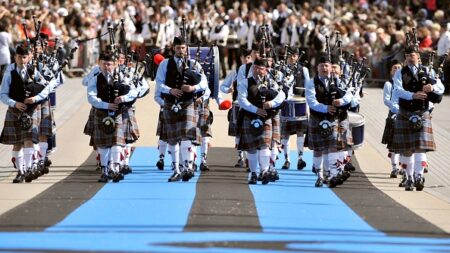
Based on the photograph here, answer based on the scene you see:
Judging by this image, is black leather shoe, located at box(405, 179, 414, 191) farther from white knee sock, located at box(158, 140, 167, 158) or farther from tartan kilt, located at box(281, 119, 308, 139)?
white knee sock, located at box(158, 140, 167, 158)

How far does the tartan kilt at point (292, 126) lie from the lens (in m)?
21.7

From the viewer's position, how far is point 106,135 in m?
19.5

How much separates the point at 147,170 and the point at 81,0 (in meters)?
24.1

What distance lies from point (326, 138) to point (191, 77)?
1.80m

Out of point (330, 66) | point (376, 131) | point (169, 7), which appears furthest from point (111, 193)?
point (169, 7)

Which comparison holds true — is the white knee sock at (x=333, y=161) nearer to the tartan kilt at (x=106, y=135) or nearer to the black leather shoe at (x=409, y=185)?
the black leather shoe at (x=409, y=185)

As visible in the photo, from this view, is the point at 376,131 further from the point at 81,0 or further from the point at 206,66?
the point at 81,0

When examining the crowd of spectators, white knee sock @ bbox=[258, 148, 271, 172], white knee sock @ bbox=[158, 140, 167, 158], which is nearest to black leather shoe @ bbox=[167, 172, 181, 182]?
white knee sock @ bbox=[258, 148, 271, 172]

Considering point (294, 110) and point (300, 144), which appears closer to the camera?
point (294, 110)

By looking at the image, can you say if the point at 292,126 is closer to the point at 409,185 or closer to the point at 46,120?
the point at 409,185

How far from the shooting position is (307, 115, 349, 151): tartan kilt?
63.2ft

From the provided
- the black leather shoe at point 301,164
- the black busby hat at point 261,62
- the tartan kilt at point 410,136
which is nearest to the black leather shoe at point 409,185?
the tartan kilt at point 410,136

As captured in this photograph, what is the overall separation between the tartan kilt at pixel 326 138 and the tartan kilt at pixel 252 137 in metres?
0.49

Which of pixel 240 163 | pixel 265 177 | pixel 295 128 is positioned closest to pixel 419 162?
pixel 265 177
